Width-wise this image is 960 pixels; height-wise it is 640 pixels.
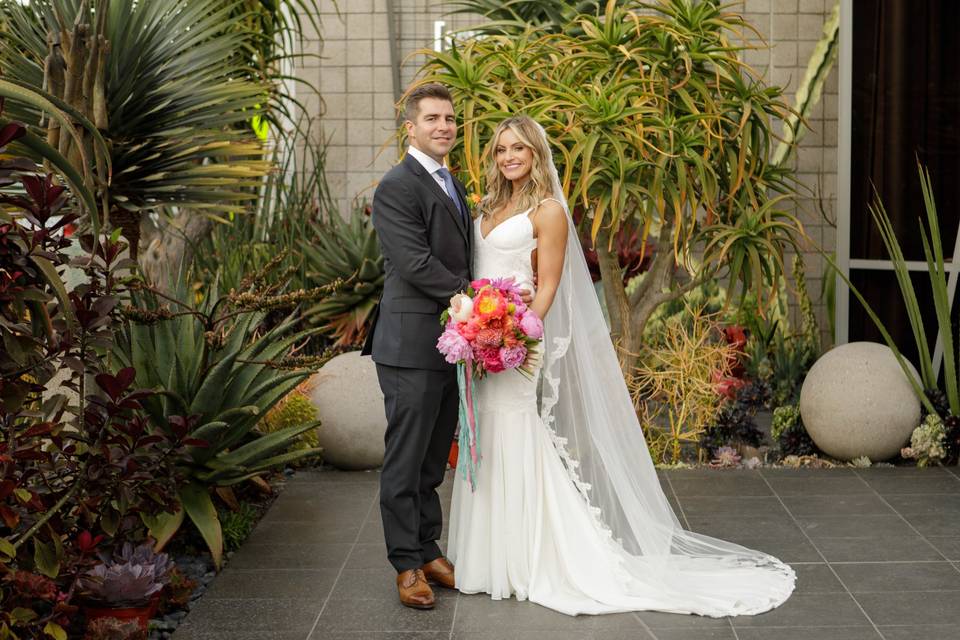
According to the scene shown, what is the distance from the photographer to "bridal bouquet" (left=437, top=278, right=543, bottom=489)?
14.5 feet

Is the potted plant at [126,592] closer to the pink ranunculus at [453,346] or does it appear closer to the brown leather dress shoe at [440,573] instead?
the brown leather dress shoe at [440,573]

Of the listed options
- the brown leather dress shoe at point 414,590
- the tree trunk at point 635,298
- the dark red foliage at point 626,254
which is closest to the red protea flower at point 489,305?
the brown leather dress shoe at point 414,590

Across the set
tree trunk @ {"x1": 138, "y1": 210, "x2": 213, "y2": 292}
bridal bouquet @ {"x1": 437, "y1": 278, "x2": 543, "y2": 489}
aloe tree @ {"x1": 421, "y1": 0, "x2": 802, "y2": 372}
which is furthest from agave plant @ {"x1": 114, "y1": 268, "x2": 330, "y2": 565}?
tree trunk @ {"x1": 138, "y1": 210, "x2": 213, "y2": 292}

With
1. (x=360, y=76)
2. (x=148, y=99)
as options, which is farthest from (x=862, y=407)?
(x=360, y=76)

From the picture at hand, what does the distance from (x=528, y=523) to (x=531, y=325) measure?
80cm

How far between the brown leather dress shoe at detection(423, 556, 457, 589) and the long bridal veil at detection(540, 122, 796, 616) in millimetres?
637

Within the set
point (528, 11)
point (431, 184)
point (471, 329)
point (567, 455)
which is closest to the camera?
point (471, 329)

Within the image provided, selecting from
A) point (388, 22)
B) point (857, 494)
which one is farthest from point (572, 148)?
point (388, 22)

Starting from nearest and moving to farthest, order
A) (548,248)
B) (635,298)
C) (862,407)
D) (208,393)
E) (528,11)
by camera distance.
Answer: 1. (548,248)
2. (208,393)
3. (862,407)
4. (635,298)
5. (528,11)

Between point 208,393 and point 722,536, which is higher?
point 208,393

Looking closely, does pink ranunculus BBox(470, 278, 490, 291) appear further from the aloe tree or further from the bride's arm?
the aloe tree

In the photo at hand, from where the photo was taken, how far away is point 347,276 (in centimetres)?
862

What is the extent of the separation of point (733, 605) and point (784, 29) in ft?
22.1

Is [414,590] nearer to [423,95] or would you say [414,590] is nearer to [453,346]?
[453,346]
